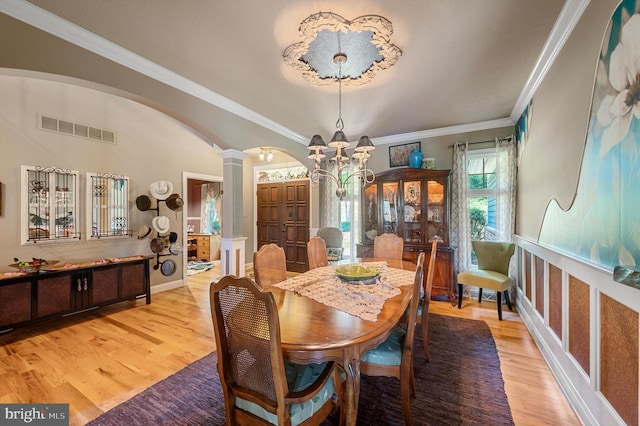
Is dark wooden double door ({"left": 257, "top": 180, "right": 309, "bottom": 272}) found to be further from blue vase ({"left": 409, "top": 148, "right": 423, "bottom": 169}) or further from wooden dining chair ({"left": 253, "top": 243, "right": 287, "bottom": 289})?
wooden dining chair ({"left": 253, "top": 243, "right": 287, "bottom": 289})

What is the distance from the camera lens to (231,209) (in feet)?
11.2

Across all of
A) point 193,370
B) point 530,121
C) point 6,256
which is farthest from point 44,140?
point 530,121

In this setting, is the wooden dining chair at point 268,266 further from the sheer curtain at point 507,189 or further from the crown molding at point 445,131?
the sheer curtain at point 507,189

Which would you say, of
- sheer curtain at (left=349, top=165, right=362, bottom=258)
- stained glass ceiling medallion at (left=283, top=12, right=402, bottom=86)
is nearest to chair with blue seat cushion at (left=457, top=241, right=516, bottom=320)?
sheer curtain at (left=349, top=165, right=362, bottom=258)

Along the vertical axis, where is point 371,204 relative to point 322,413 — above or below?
above

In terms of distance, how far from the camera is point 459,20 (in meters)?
1.81

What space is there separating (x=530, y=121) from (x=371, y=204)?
91.7 inches

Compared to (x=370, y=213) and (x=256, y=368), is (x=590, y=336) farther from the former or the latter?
(x=370, y=213)

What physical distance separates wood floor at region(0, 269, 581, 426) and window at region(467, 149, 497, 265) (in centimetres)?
109

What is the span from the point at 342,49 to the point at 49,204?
392cm

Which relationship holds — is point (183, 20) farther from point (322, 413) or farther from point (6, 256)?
point (6, 256)

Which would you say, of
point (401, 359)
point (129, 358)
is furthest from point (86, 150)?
point (401, 359)

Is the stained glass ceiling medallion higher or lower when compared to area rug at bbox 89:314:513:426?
higher

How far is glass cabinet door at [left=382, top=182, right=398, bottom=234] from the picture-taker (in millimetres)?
4172
